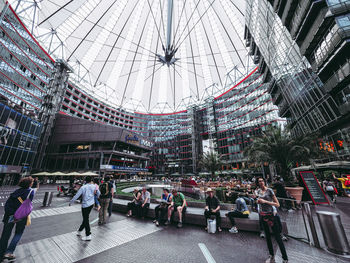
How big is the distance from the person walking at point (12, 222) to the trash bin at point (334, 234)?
741 centimetres

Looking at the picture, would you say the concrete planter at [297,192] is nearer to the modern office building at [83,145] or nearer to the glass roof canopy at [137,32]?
the glass roof canopy at [137,32]

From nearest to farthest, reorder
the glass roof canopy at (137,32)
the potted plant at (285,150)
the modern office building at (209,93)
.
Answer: the potted plant at (285,150)
the modern office building at (209,93)
the glass roof canopy at (137,32)

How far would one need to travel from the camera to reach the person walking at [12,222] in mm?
3266

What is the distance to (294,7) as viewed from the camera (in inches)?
688

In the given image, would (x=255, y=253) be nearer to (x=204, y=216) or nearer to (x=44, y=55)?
(x=204, y=216)

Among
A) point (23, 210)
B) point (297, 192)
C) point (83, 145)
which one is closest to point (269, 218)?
point (23, 210)

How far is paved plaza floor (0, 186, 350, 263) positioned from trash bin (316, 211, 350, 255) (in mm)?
→ 251

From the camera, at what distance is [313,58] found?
16.8 m

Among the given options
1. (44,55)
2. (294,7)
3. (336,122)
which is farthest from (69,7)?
(336,122)

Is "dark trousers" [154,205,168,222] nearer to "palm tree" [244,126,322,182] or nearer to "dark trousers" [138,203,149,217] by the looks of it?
"dark trousers" [138,203,149,217]

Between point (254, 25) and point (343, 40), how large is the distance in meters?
16.9

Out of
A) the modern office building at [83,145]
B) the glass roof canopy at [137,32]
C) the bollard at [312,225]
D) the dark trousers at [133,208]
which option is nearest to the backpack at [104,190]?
the dark trousers at [133,208]

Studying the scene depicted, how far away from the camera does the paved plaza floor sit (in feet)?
11.5

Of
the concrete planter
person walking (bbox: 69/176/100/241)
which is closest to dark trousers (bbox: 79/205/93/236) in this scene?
person walking (bbox: 69/176/100/241)
